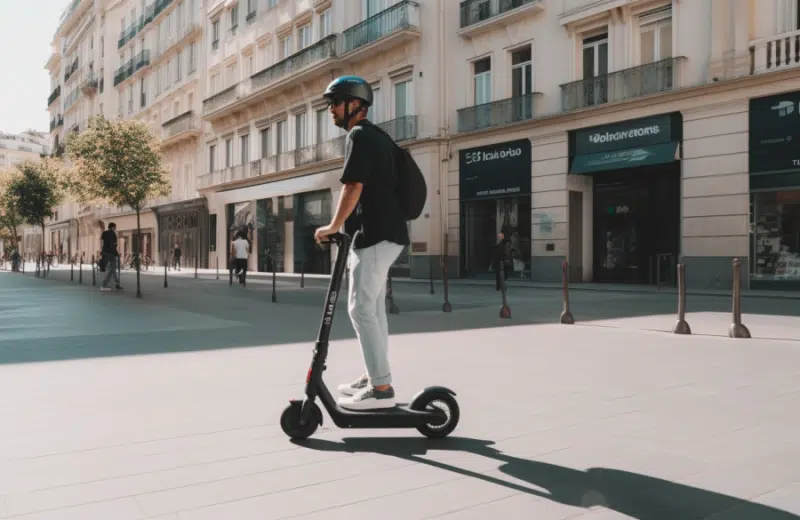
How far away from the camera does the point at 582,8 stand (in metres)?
21.0

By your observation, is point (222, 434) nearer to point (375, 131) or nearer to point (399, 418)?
point (399, 418)

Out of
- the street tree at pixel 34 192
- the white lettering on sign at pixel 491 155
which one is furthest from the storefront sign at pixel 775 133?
the street tree at pixel 34 192

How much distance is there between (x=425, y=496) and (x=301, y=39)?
32.4m

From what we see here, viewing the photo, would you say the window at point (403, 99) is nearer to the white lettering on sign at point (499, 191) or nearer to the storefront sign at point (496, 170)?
the storefront sign at point (496, 170)

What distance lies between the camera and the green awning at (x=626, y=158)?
18.8m

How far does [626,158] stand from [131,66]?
140 ft

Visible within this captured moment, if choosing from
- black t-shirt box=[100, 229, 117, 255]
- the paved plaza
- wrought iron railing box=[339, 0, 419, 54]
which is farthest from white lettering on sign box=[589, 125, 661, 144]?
black t-shirt box=[100, 229, 117, 255]

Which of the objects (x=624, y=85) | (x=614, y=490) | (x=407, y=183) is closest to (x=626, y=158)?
(x=624, y=85)

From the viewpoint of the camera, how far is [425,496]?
2.97m

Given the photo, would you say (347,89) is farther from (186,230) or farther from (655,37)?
(186,230)

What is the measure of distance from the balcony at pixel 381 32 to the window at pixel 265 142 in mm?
7894

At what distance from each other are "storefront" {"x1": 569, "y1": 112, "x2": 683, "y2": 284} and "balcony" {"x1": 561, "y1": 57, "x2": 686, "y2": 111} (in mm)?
783

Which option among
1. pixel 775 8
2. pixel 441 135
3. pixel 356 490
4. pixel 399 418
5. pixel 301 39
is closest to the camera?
pixel 356 490

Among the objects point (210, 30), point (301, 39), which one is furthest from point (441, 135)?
point (210, 30)
